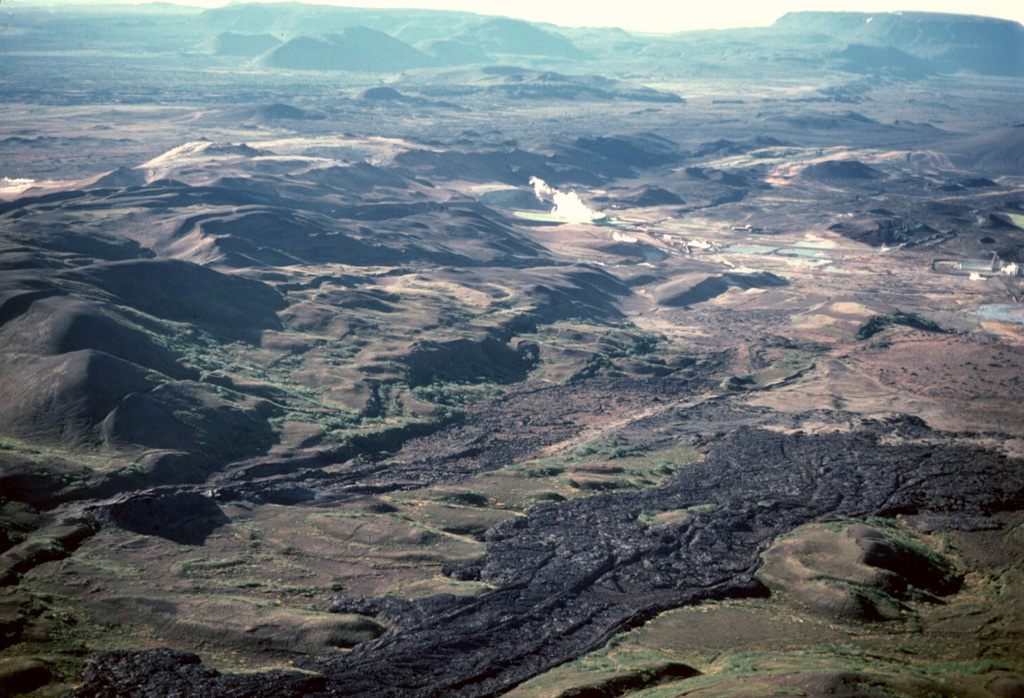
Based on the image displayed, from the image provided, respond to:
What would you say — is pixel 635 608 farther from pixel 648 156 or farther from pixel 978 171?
pixel 978 171

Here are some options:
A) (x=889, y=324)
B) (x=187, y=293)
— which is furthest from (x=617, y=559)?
(x=889, y=324)

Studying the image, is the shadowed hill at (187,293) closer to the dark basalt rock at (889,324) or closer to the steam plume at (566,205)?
the dark basalt rock at (889,324)

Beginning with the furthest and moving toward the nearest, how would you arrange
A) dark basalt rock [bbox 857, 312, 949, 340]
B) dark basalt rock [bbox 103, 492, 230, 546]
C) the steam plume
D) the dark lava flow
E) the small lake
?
the steam plume → the small lake → dark basalt rock [bbox 857, 312, 949, 340] → dark basalt rock [bbox 103, 492, 230, 546] → the dark lava flow

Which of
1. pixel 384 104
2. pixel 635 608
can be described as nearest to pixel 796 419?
pixel 635 608

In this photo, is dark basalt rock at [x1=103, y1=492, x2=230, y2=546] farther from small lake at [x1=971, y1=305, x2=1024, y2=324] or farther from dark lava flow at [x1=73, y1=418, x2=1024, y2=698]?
small lake at [x1=971, y1=305, x2=1024, y2=324]

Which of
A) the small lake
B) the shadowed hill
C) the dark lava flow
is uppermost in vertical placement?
the shadowed hill

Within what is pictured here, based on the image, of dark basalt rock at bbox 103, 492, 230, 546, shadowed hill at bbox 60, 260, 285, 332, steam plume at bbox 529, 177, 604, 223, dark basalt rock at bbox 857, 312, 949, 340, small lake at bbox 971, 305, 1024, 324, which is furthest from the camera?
steam plume at bbox 529, 177, 604, 223

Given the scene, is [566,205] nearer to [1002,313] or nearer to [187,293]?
[1002,313]

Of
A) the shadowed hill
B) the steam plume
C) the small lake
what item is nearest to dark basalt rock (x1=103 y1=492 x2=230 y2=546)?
the shadowed hill

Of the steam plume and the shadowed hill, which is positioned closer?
the shadowed hill
